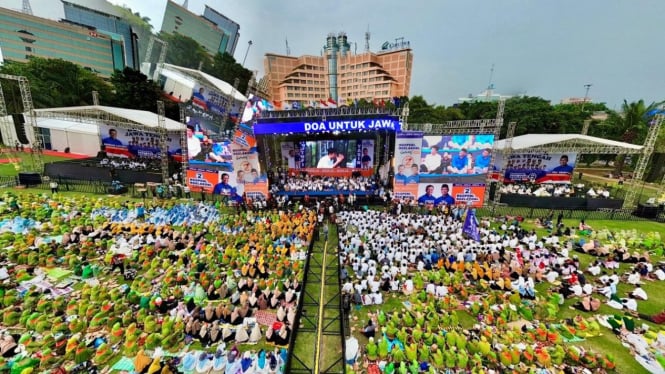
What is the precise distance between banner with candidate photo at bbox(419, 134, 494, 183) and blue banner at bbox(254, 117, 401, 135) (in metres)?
3.10

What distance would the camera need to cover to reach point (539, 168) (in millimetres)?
26406

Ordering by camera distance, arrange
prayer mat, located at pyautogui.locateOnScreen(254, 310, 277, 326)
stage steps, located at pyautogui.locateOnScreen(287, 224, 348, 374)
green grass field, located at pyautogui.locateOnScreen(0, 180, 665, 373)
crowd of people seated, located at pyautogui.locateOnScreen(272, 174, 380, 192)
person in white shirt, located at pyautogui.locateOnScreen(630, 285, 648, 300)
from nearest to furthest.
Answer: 1. stage steps, located at pyautogui.locateOnScreen(287, 224, 348, 374)
2. green grass field, located at pyautogui.locateOnScreen(0, 180, 665, 373)
3. prayer mat, located at pyautogui.locateOnScreen(254, 310, 277, 326)
4. person in white shirt, located at pyautogui.locateOnScreen(630, 285, 648, 300)
5. crowd of people seated, located at pyautogui.locateOnScreen(272, 174, 380, 192)

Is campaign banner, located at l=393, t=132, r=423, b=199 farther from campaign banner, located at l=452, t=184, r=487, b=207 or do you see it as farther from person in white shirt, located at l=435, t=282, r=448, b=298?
person in white shirt, located at l=435, t=282, r=448, b=298

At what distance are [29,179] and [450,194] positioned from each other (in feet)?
111

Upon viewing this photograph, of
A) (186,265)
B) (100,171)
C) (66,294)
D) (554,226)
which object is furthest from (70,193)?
(554,226)

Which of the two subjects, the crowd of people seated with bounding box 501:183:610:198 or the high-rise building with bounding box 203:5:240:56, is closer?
the crowd of people seated with bounding box 501:183:610:198

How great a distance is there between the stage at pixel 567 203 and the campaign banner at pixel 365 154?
12.1 meters

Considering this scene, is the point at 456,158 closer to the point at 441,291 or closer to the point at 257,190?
the point at 441,291

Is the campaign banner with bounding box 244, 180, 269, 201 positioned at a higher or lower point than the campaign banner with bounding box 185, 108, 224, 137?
lower

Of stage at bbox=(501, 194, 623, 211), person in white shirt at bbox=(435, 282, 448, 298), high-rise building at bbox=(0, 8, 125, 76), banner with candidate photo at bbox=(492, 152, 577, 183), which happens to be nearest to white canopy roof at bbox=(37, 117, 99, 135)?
high-rise building at bbox=(0, 8, 125, 76)

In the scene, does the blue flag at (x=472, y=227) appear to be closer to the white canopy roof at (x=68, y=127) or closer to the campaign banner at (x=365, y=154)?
the campaign banner at (x=365, y=154)

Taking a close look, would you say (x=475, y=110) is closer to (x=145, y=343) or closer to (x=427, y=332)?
(x=427, y=332)

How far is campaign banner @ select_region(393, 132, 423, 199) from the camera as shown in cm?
1934

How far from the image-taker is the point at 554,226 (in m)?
17.1
